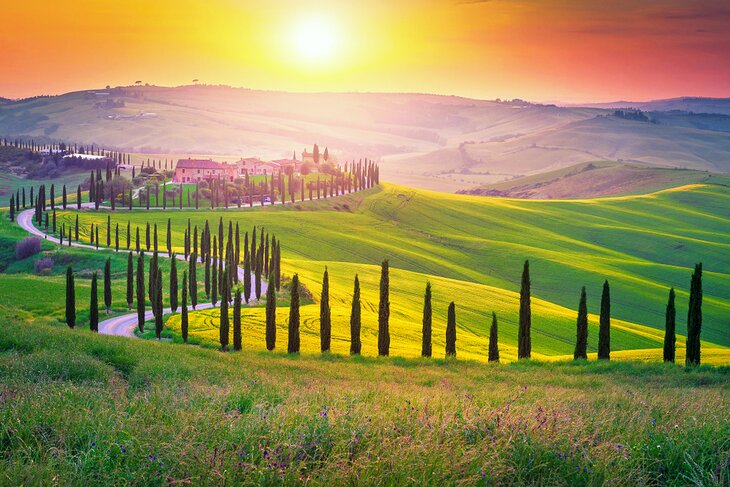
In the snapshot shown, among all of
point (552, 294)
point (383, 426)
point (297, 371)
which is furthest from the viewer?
point (552, 294)

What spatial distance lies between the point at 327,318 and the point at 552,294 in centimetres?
8735

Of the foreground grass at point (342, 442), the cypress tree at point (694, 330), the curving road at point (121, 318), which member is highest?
the foreground grass at point (342, 442)

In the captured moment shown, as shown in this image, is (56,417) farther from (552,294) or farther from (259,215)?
(259,215)

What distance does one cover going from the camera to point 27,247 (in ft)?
384

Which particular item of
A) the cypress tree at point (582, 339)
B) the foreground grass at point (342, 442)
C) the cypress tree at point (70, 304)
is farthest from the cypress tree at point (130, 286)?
the foreground grass at point (342, 442)

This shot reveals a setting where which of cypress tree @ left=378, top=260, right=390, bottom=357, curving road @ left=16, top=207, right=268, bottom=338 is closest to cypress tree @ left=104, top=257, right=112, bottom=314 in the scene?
curving road @ left=16, top=207, right=268, bottom=338

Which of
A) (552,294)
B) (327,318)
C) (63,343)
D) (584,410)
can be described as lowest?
(552,294)

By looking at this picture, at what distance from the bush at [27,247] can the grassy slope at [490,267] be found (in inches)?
1066

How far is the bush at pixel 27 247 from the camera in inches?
4594

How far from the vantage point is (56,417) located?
1109 cm

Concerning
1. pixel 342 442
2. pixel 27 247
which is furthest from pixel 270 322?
pixel 27 247

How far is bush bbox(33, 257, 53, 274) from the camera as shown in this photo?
357 feet

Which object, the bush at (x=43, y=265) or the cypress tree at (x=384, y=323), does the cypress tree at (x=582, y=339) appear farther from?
the bush at (x=43, y=265)

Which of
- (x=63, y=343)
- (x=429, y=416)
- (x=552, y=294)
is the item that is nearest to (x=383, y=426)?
(x=429, y=416)
